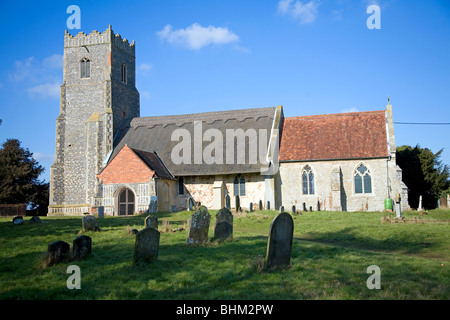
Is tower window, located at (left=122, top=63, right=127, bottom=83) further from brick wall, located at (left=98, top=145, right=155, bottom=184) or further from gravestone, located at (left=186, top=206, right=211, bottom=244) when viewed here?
gravestone, located at (left=186, top=206, right=211, bottom=244)

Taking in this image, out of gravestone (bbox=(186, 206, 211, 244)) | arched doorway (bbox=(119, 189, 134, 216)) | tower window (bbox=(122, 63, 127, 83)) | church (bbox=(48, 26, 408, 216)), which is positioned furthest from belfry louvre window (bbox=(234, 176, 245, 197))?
gravestone (bbox=(186, 206, 211, 244))

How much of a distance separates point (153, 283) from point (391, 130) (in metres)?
26.6

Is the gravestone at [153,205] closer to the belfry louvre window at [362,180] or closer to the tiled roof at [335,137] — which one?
the tiled roof at [335,137]

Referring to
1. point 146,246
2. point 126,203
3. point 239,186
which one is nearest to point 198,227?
point 146,246

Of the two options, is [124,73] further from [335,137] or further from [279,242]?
[279,242]

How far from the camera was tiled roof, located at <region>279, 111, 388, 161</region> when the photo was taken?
2962 centimetres

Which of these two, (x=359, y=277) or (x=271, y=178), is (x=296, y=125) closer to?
(x=271, y=178)

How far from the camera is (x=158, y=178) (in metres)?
29.2

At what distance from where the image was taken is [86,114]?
120 ft

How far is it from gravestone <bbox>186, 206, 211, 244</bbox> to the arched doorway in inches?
710
